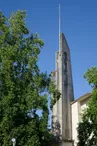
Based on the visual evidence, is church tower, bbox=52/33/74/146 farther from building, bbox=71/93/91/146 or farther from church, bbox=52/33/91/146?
building, bbox=71/93/91/146

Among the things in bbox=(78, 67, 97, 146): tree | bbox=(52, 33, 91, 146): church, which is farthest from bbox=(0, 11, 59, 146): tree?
bbox=(52, 33, 91, 146): church

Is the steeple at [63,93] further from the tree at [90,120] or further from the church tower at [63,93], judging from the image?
the tree at [90,120]

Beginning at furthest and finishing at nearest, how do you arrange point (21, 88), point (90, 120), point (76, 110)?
point (76, 110)
point (90, 120)
point (21, 88)

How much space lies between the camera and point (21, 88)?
91.5 feet

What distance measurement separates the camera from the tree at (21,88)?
86.2 ft

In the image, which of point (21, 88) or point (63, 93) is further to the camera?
point (63, 93)

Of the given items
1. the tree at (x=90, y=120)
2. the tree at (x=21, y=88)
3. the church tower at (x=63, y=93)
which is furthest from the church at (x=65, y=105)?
the tree at (x=21, y=88)

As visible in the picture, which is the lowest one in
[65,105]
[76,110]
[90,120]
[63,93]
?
[90,120]

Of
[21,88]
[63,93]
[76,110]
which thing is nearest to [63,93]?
[63,93]

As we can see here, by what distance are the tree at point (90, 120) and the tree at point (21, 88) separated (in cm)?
352

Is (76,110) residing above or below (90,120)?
above

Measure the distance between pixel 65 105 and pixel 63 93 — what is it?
5.22 feet

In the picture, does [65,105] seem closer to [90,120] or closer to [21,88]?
[90,120]

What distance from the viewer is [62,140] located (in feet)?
122
